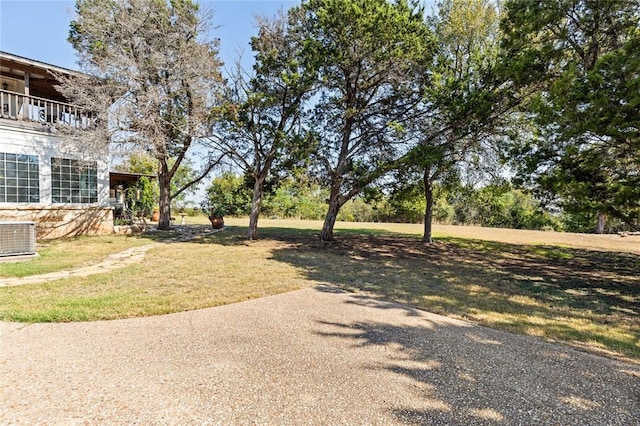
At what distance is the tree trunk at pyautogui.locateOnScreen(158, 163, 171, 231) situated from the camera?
1487 centimetres

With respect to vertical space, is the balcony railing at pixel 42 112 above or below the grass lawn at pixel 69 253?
above

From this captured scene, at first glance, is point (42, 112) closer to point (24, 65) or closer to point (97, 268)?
point (24, 65)

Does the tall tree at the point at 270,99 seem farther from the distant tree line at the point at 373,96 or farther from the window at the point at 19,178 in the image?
the window at the point at 19,178

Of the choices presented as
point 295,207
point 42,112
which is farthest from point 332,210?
point 295,207

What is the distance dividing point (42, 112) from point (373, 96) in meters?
14.1

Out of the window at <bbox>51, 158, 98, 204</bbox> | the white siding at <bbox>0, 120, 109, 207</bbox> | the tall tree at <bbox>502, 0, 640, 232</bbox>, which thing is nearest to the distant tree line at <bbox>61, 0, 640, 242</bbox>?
the tall tree at <bbox>502, 0, 640, 232</bbox>

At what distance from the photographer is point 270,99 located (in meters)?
11.3

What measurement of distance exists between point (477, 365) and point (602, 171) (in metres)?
8.11

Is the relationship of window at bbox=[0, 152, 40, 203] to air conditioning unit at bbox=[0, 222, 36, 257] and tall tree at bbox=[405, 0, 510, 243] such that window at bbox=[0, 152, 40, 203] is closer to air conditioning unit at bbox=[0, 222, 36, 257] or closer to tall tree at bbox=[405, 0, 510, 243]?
air conditioning unit at bbox=[0, 222, 36, 257]

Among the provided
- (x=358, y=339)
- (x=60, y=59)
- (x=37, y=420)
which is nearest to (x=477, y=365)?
(x=358, y=339)

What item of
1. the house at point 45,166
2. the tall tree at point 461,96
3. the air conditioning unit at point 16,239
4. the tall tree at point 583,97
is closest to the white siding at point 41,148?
the house at point 45,166

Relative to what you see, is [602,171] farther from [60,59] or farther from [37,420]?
[60,59]

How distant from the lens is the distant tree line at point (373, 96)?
8023 millimetres

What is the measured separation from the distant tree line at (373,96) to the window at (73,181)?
5.78ft
